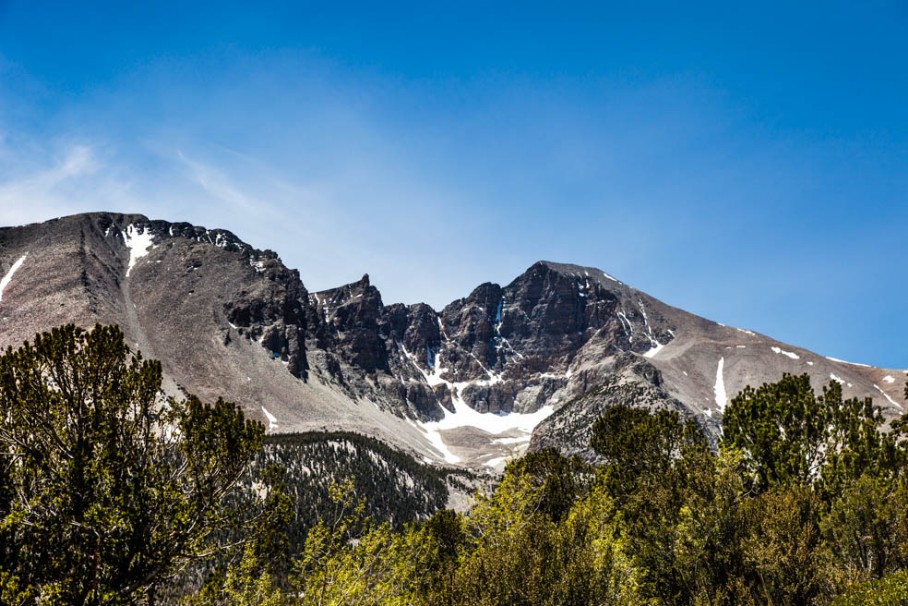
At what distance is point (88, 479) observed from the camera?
12461 mm

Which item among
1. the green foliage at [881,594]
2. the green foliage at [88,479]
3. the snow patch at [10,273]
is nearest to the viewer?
the green foliage at [881,594]

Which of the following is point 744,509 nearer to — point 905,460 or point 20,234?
point 905,460

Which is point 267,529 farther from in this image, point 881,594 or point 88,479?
point 881,594

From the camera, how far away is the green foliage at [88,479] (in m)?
12.5

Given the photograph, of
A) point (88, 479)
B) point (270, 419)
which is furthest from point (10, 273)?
point (88, 479)

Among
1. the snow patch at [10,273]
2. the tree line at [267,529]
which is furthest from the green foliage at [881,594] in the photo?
the snow patch at [10,273]

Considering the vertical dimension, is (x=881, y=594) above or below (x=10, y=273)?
below

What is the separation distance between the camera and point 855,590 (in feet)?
43.2

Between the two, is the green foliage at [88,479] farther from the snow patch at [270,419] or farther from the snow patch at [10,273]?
the snow patch at [10,273]

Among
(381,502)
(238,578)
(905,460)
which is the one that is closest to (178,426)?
(238,578)

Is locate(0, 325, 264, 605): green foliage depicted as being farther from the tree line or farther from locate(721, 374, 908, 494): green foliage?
locate(721, 374, 908, 494): green foliage

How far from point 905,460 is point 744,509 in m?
11.3

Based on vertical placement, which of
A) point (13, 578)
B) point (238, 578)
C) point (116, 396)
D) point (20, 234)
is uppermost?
point (20, 234)

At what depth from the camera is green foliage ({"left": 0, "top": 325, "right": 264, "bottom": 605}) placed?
12.5 meters
